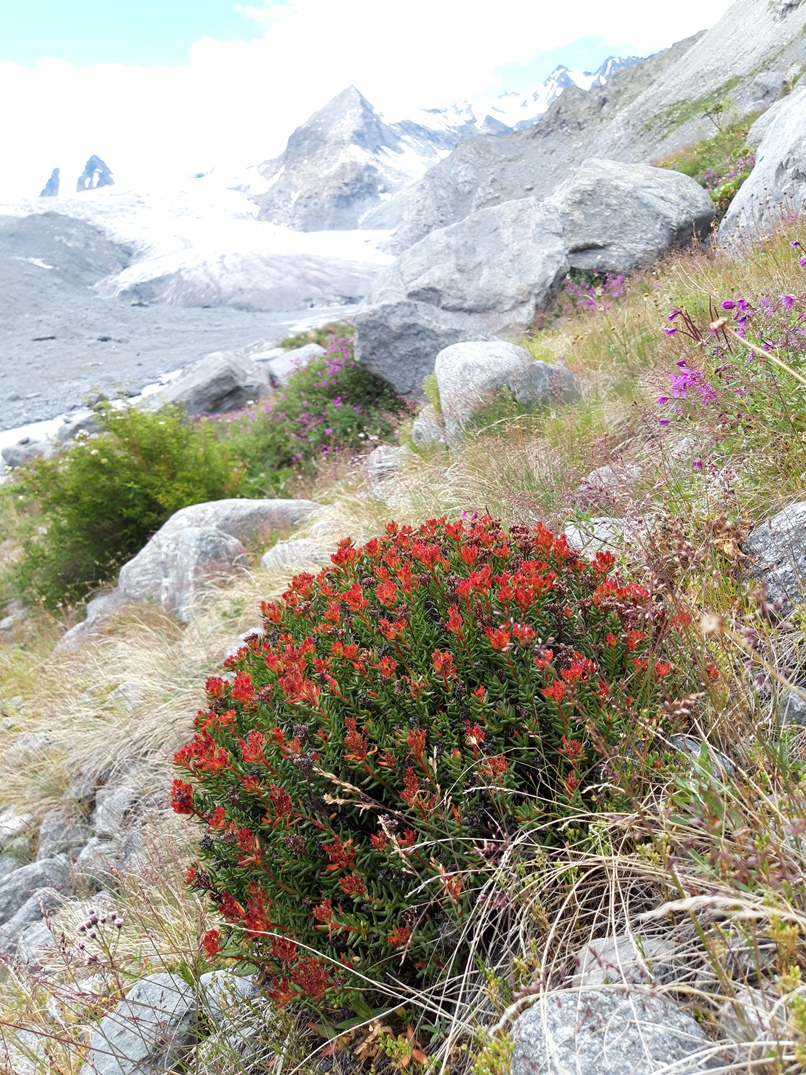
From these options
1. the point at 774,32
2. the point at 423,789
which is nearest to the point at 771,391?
the point at 423,789

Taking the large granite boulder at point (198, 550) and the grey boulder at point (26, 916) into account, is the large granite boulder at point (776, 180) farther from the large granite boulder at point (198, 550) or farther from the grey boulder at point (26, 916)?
the grey boulder at point (26, 916)

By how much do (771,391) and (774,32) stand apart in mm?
36869

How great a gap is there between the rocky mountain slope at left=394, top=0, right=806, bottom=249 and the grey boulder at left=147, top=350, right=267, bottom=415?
43.4 feet

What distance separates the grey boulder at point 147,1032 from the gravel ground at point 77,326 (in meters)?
28.0

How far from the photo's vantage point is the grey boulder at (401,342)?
10.1 metres

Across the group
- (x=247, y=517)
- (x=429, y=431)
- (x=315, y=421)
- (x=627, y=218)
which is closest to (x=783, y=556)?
(x=429, y=431)

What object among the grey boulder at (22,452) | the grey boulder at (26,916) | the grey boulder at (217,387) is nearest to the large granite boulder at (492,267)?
the grey boulder at (217,387)

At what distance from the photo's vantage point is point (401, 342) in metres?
10.1

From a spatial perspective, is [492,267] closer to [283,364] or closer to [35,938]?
[283,364]

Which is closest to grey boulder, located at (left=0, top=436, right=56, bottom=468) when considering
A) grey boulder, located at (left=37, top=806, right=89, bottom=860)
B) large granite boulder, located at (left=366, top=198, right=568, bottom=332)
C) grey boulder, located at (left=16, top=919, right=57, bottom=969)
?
large granite boulder, located at (left=366, top=198, right=568, bottom=332)

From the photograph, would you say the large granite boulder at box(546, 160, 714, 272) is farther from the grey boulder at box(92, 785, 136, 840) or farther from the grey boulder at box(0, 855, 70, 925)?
the grey boulder at box(0, 855, 70, 925)

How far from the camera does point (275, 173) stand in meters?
144

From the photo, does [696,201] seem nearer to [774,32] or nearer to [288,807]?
[288,807]

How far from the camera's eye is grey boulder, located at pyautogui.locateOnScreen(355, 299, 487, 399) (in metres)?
10.1
